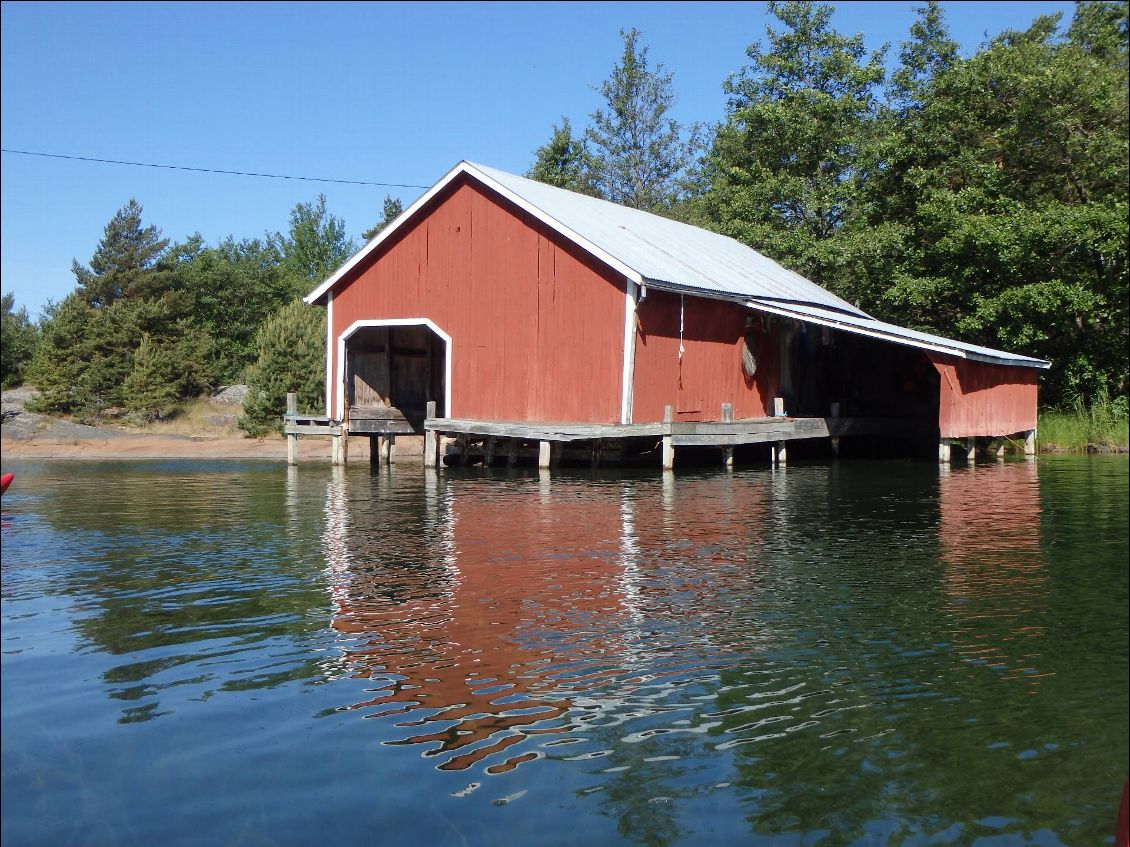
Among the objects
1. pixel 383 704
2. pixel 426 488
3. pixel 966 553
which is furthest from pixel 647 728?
pixel 426 488

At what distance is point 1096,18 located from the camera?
30.3m

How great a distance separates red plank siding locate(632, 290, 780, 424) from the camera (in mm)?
21906

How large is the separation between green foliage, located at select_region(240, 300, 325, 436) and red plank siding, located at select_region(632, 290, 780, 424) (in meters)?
13.3

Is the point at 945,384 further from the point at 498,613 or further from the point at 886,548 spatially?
the point at 498,613

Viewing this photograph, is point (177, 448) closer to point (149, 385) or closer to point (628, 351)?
point (149, 385)

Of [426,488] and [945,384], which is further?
[945,384]

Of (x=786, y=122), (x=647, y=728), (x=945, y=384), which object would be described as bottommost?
(x=647, y=728)

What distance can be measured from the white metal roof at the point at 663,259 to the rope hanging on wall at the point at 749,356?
111 centimetres

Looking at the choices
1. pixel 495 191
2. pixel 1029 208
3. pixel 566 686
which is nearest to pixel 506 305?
pixel 495 191

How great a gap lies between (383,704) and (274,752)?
0.85 m

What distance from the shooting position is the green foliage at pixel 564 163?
51.9 metres

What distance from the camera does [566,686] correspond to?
638 centimetres

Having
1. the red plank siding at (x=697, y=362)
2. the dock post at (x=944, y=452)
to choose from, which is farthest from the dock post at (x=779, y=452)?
the dock post at (x=944, y=452)

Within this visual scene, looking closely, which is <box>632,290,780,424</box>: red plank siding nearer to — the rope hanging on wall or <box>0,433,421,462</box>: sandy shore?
the rope hanging on wall
